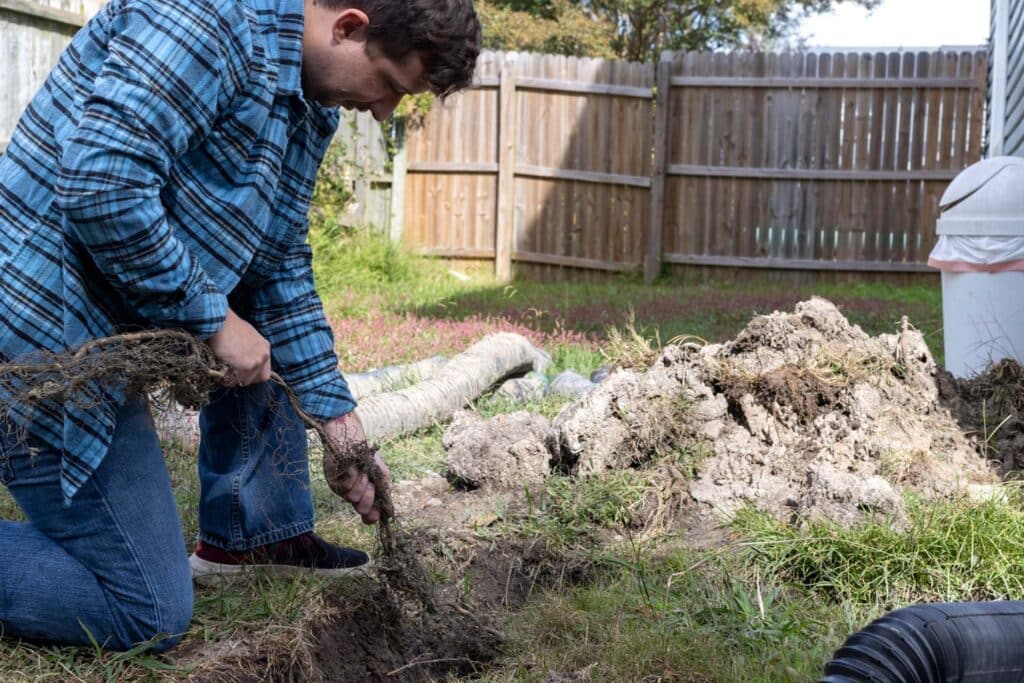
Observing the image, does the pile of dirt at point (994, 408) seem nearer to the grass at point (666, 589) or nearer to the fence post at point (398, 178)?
the grass at point (666, 589)

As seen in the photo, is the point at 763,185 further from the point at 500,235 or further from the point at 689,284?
the point at 500,235

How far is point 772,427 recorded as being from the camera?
4.02 meters

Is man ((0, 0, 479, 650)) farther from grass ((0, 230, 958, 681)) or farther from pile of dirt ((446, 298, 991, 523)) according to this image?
pile of dirt ((446, 298, 991, 523))

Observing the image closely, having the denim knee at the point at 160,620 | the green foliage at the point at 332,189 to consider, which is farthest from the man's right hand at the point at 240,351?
the green foliage at the point at 332,189

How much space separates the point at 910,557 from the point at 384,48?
2.00 meters

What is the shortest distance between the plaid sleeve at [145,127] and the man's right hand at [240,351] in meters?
0.17

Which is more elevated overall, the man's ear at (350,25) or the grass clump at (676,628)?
the man's ear at (350,25)

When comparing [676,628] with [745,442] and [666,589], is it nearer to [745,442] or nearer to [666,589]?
[666,589]

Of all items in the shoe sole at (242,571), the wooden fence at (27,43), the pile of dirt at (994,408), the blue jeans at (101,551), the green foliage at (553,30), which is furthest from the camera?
the green foliage at (553,30)

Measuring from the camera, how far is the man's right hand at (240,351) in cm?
233

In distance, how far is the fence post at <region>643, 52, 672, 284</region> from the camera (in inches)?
493

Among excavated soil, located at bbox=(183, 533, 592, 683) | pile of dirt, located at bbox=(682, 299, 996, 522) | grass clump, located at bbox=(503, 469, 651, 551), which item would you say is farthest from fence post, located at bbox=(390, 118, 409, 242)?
excavated soil, located at bbox=(183, 533, 592, 683)

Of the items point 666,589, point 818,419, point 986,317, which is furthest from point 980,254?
point 666,589

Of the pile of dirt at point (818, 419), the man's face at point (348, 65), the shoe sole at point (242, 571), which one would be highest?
the man's face at point (348, 65)
